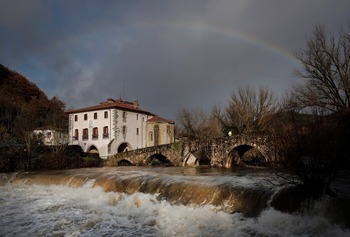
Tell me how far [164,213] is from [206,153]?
67.1 ft

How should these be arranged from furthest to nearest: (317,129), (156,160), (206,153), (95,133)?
(95,133)
(156,160)
(206,153)
(317,129)

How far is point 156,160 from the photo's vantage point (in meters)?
37.4

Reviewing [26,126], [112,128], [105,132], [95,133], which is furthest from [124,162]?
[26,126]

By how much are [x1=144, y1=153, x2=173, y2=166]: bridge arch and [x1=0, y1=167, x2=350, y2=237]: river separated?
1987 cm

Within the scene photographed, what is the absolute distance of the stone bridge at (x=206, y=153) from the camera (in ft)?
92.2

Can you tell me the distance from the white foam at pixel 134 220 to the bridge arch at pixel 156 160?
20492 mm

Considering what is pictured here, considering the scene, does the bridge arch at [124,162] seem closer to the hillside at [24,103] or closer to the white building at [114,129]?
the white building at [114,129]

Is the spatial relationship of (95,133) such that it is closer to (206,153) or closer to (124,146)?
(124,146)

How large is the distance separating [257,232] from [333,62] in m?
24.0

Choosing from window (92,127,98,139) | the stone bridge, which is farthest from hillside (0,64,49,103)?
the stone bridge

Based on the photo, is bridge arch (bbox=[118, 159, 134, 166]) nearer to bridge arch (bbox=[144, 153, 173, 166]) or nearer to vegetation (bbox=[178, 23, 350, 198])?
bridge arch (bbox=[144, 153, 173, 166])

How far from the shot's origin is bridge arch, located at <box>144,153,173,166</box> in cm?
3575

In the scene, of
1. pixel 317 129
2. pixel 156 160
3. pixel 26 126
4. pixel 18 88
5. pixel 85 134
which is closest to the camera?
pixel 317 129

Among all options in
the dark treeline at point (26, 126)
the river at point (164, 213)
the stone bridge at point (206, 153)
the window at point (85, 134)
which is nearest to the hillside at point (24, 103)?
the dark treeline at point (26, 126)
